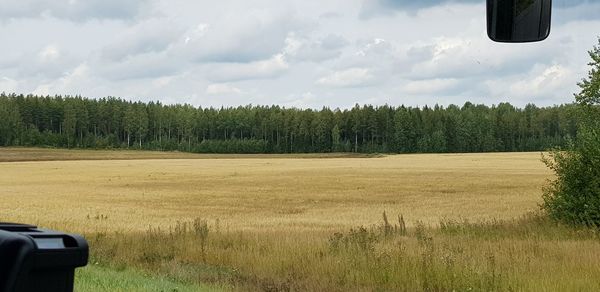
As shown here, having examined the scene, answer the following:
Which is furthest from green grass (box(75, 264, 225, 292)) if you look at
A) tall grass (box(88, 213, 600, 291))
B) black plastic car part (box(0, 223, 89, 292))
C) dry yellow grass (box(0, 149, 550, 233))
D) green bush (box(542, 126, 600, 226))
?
dry yellow grass (box(0, 149, 550, 233))

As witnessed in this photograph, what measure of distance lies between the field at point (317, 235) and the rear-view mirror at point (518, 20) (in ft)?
23.8

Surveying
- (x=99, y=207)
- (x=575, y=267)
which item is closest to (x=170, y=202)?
(x=99, y=207)

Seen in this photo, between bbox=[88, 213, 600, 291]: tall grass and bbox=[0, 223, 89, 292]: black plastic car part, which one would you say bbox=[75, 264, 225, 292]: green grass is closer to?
bbox=[88, 213, 600, 291]: tall grass

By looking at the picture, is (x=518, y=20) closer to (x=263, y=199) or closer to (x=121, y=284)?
(x=121, y=284)

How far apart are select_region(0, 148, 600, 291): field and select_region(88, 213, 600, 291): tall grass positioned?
0.04 meters

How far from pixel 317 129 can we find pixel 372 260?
15076cm

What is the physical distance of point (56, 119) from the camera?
529 feet

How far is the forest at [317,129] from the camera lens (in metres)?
156

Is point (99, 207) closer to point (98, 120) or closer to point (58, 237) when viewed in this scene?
point (58, 237)

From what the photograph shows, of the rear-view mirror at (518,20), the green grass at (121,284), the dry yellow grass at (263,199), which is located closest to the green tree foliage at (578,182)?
the dry yellow grass at (263,199)

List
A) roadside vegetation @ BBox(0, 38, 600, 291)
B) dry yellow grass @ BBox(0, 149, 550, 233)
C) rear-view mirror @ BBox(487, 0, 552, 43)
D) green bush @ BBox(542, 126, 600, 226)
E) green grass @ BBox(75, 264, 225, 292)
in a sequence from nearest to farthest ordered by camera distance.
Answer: rear-view mirror @ BBox(487, 0, 552, 43) → green grass @ BBox(75, 264, 225, 292) → roadside vegetation @ BBox(0, 38, 600, 291) → green bush @ BBox(542, 126, 600, 226) → dry yellow grass @ BBox(0, 149, 550, 233)

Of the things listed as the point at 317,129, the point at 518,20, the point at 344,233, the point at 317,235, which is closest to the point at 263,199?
the point at 344,233

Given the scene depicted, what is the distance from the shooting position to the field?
1178cm

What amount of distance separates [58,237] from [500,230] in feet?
67.8
